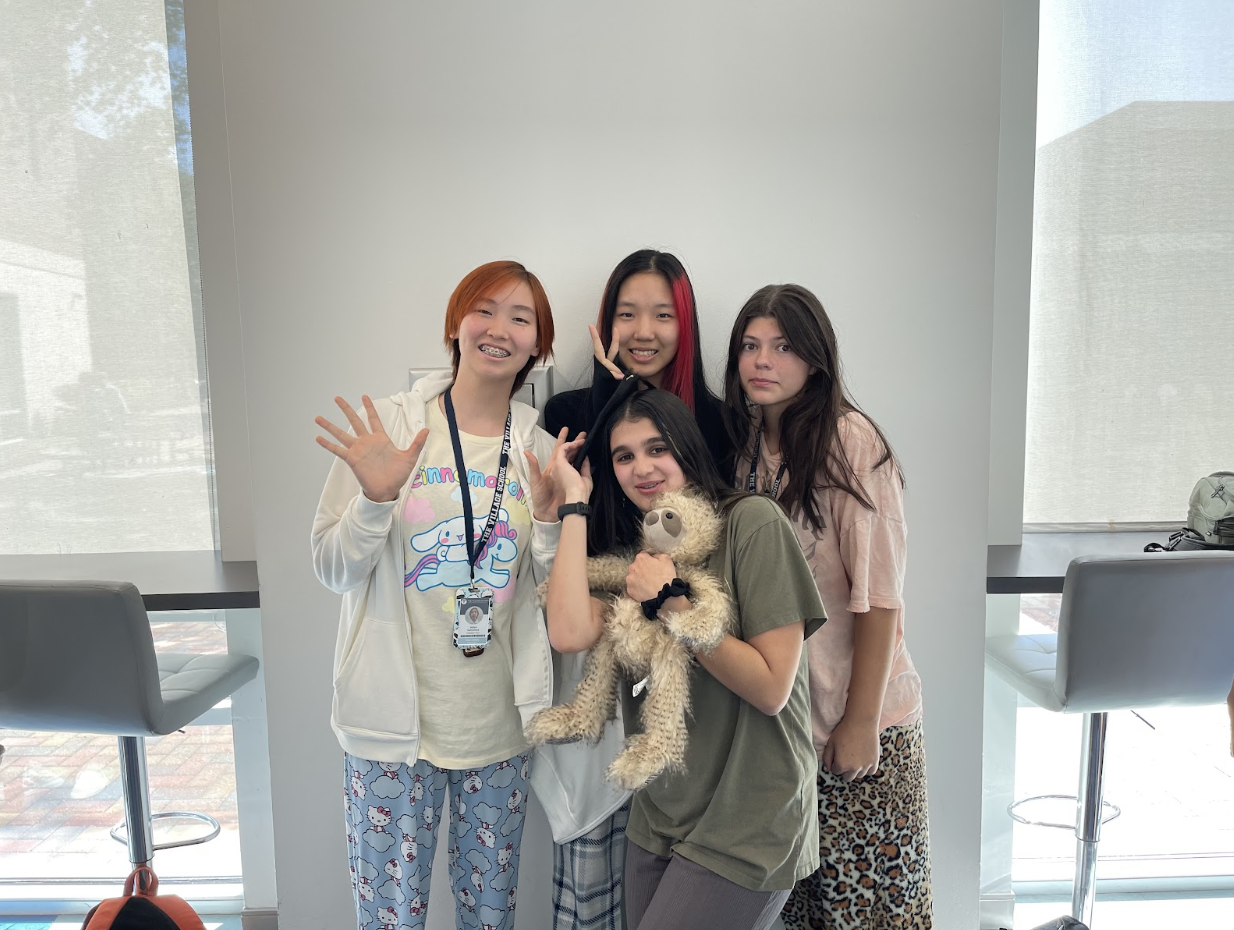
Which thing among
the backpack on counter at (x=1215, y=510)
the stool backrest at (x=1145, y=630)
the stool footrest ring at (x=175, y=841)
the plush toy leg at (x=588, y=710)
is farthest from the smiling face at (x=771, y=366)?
the stool footrest ring at (x=175, y=841)

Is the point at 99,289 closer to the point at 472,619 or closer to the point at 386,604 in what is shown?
the point at 386,604

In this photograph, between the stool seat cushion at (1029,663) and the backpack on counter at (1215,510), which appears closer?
the stool seat cushion at (1029,663)

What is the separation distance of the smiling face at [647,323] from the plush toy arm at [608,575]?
44cm

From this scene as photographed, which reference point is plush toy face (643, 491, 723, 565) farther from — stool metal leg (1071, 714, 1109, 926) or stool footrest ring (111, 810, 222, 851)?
stool footrest ring (111, 810, 222, 851)

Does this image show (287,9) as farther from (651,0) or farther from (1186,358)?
(1186,358)

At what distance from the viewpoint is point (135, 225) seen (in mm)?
2307

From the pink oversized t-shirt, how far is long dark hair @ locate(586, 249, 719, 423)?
25 centimetres

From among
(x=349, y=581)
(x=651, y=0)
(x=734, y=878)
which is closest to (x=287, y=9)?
(x=651, y=0)

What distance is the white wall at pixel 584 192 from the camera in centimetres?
180

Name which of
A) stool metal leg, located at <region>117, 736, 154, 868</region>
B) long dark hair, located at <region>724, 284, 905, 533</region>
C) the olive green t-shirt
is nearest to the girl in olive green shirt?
the olive green t-shirt

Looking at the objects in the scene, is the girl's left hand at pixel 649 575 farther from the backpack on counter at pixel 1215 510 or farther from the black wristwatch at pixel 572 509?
the backpack on counter at pixel 1215 510

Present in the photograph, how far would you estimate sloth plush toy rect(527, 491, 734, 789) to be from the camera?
115 centimetres

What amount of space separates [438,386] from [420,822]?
0.89 m

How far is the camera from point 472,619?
56.7 inches
